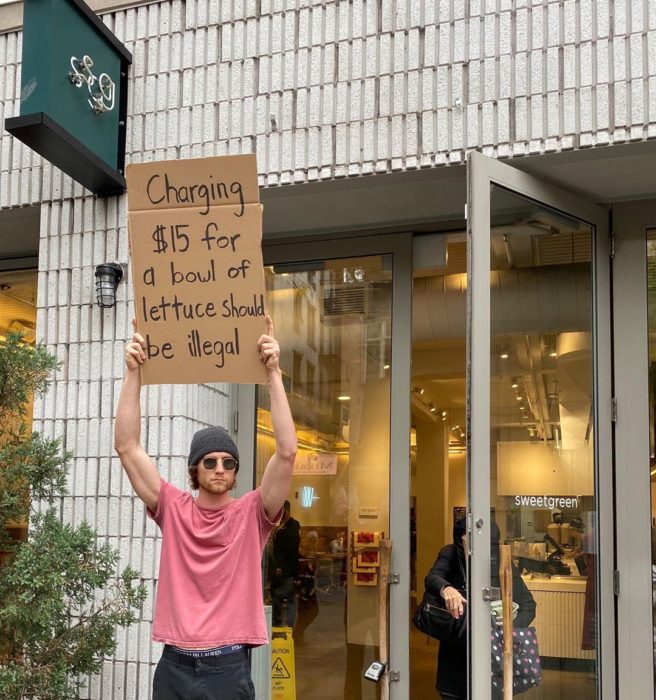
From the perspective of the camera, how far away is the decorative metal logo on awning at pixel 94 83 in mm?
4797

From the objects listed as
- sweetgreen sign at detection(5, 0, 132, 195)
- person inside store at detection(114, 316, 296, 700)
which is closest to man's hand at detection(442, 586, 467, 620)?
person inside store at detection(114, 316, 296, 700)

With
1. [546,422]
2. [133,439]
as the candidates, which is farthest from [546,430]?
[133,439]

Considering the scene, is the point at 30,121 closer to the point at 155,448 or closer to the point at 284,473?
the point at 155,448

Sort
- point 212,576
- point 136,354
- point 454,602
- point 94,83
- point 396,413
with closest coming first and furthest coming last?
point 212,576 < point 136,354 < point 454,602 < point 94,83 < point 396,413

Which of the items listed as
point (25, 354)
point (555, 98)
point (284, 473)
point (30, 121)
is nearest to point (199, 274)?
point (284, 473)

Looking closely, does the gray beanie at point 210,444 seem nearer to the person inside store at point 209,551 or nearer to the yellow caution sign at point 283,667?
the person inside store at point 209,551

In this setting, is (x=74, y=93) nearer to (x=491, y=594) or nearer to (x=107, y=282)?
(x=107, y=282)

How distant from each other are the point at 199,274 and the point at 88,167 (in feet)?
6.61

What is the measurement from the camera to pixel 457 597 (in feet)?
14.9

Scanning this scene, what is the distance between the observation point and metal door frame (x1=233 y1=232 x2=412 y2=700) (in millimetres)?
5121

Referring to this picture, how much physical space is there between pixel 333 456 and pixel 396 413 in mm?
494

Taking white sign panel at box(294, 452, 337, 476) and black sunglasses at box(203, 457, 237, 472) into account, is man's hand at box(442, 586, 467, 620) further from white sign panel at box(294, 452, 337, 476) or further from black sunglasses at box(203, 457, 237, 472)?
black sunglasses at box(203, 457, 237, 472)

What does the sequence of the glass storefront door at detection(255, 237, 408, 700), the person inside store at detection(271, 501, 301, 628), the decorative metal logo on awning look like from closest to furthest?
the decorative metal logo on awning → the glass storefront door at detection(255, 237, 408, 700) → the person inside store at detection(271, 501, 301, 628)

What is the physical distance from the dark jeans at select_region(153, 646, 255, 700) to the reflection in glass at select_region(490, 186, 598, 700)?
1.87 meters
